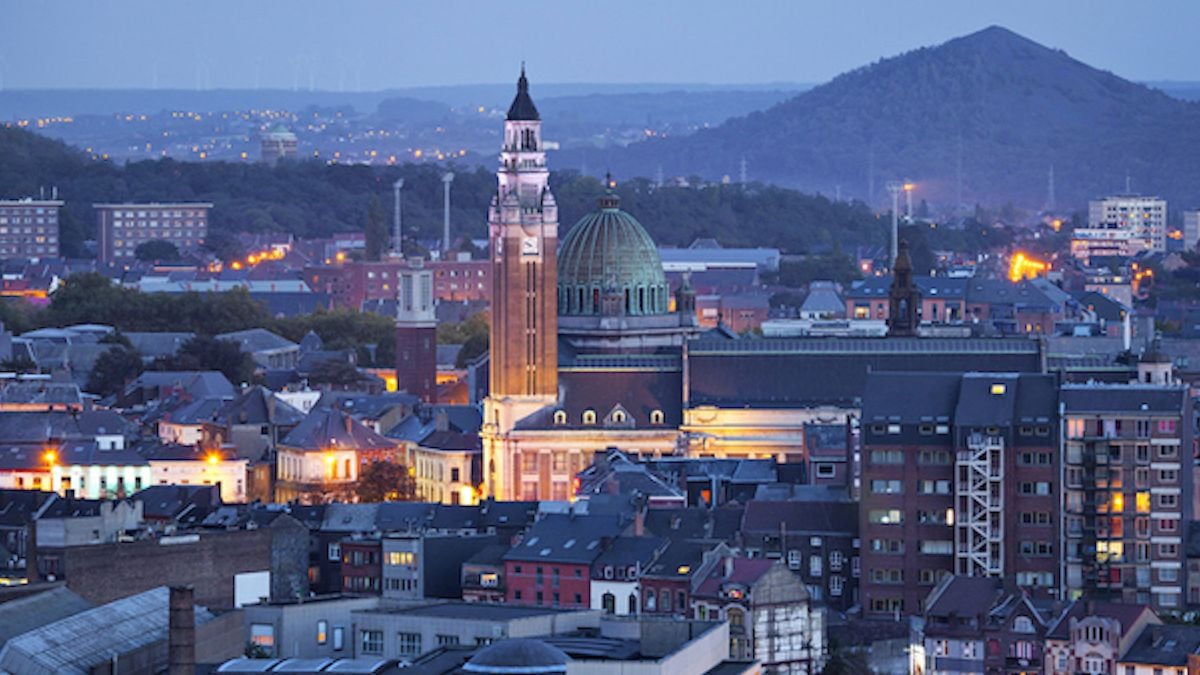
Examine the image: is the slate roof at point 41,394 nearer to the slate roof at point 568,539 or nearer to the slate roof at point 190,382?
the slate roof at point 190,382

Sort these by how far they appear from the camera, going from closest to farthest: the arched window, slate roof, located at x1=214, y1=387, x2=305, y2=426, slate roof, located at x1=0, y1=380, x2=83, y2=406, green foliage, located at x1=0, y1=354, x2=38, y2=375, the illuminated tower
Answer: the arched window
slate roof, located at x1=214, y1=387, x2=305, y2=426
slate roof, located at x1=0, y1=380, x2=83, y2=406
the illuminated tower
green foliage, located at x1=0, y1=354, x2=38, y2=375

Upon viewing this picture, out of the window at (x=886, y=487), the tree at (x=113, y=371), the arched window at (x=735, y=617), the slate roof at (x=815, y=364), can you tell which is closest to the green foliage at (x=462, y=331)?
the tree at (x=113, y=371)

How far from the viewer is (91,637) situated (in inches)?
3029

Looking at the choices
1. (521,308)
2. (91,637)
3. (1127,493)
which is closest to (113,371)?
(521,308)

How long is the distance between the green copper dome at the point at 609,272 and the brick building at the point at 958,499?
33313 millimetres

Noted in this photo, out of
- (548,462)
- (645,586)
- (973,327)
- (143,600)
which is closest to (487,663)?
(143,600)

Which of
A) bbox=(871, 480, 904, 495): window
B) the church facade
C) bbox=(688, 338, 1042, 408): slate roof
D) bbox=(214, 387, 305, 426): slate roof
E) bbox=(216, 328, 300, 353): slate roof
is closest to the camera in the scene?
bbox=(871, 480, 904, 495): window

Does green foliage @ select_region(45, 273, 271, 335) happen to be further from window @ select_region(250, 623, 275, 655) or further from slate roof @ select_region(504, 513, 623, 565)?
window @ select_region(250, 623, 275, 655)

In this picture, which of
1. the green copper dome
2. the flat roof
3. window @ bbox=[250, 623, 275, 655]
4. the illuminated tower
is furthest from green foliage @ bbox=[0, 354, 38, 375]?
window @ bbox=[250, 623, 275, 655]

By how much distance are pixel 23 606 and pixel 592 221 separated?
52899 millimetres

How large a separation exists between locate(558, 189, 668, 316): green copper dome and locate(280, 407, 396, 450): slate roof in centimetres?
732

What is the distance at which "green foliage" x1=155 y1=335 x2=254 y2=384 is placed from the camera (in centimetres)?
16412

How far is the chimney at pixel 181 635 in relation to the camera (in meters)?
73.1

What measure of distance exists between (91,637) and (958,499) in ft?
86.7
